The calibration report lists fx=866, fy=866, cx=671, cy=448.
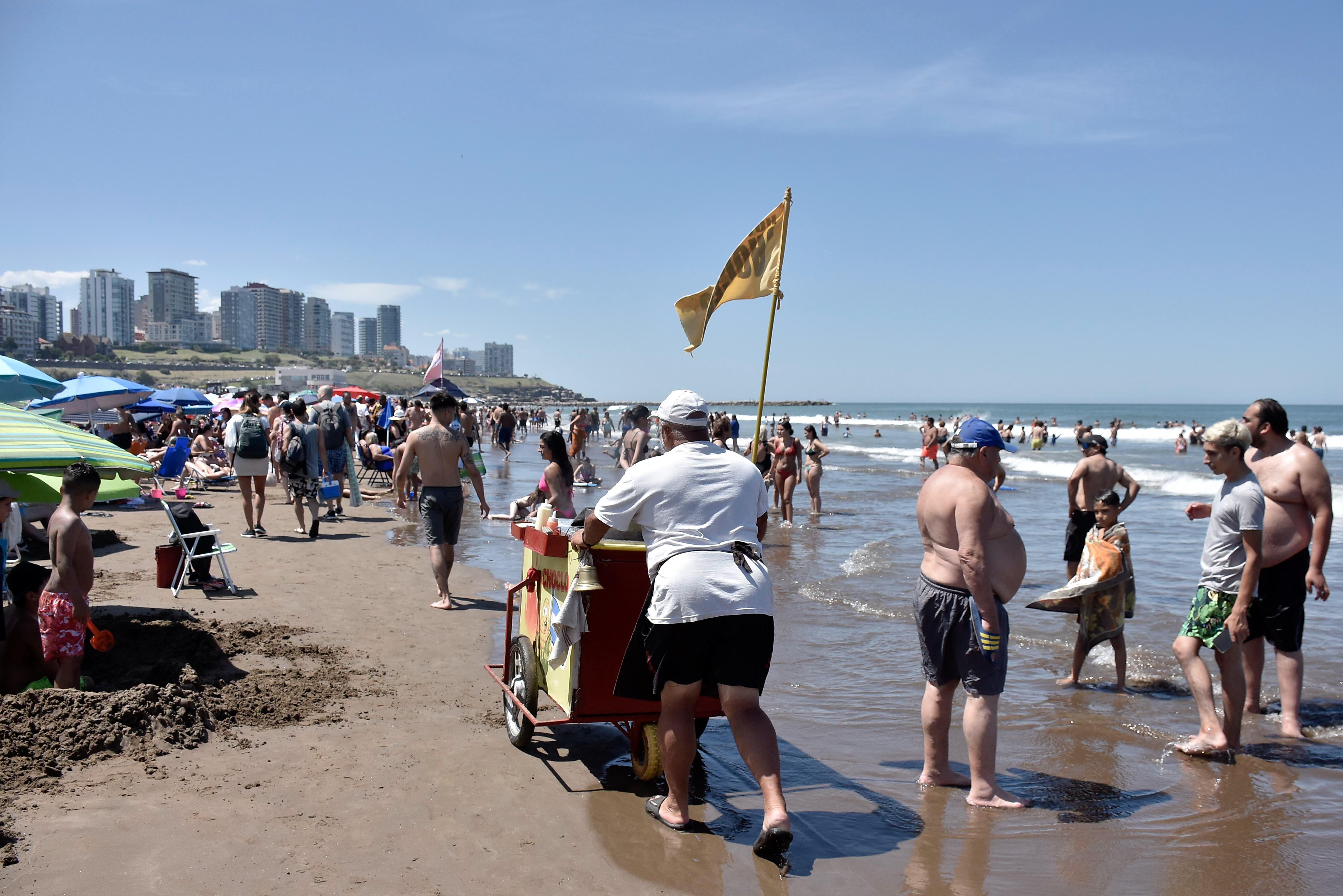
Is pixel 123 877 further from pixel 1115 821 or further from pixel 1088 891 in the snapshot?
pixel 1115 821

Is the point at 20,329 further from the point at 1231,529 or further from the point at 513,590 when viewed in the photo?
the point at 1231,529

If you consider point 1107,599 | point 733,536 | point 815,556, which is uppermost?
point 733,536

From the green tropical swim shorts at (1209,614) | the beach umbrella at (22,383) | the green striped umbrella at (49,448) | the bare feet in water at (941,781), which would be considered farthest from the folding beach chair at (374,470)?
the green tropical swim shorts at (1209,614)

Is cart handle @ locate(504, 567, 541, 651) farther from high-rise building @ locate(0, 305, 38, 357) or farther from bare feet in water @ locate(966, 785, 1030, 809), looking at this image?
high-rise building @ locate(0, 305, 38, 357)

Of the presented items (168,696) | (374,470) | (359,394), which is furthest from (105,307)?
(168,696)

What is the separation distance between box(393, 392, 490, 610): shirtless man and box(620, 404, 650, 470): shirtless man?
5.96ft

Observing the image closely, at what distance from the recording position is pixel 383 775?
3.96 m

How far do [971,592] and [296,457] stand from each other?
357 inches

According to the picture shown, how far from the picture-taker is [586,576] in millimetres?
3633

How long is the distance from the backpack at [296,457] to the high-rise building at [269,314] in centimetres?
17953

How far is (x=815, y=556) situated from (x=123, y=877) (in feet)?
31.9

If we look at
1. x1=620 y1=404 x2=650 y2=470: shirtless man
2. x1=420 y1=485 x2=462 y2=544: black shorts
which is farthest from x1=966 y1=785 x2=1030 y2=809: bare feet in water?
x1=620 y1=404 x2=650 y2=470: shirtless man

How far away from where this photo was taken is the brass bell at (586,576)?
3613 millimetres

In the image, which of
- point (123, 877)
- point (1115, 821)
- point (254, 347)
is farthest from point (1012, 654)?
point (254, 347)
